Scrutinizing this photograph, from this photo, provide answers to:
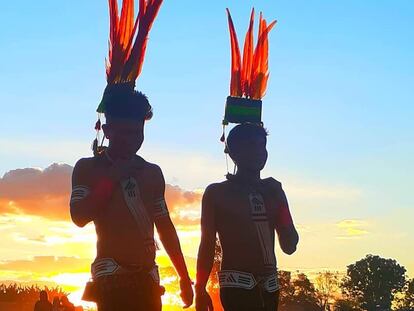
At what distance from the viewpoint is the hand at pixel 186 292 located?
20.0 feet

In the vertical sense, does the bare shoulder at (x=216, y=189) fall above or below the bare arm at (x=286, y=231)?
above

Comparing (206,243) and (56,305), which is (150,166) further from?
(56,305)

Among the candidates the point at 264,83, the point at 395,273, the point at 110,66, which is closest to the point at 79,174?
the point at 110,66

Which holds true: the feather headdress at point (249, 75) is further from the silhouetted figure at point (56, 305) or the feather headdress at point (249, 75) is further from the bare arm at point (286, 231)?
the silhouetted figure at point (56, 305)

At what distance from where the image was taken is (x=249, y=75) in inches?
303

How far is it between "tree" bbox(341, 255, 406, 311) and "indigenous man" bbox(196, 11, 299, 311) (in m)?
112

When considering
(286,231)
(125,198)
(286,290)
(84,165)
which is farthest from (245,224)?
(286,290)

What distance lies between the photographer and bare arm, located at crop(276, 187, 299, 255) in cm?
679

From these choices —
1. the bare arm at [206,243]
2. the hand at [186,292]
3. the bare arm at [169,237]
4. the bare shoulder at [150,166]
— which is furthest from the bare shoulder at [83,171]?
Result: the bare arm at [206,243]

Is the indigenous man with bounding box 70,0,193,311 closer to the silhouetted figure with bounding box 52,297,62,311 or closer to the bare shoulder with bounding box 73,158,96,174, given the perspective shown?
the bare shoulder with bounding box 73,158,96,174

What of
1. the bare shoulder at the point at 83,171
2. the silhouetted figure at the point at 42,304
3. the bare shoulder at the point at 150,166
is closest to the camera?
the bare shoulder at the point at 83,171

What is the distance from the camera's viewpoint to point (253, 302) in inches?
251

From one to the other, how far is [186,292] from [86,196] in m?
1.28

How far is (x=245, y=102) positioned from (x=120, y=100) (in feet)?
6.08
